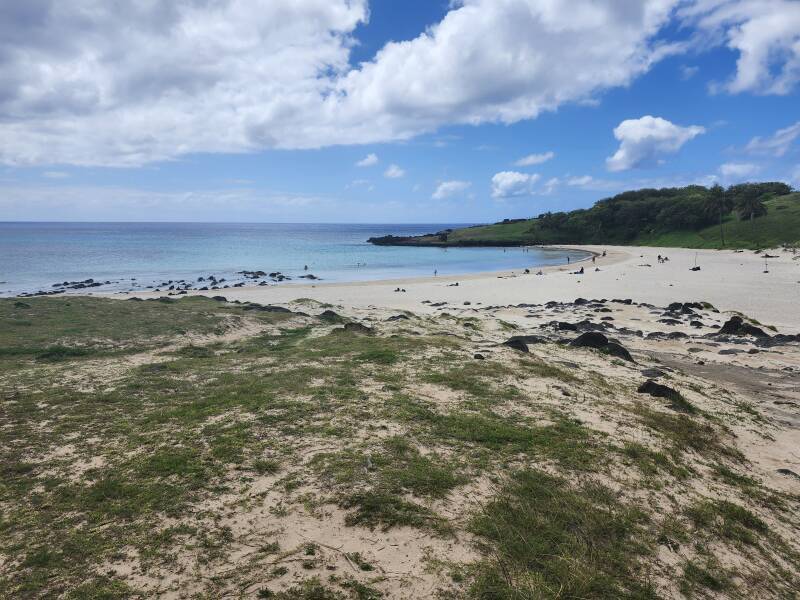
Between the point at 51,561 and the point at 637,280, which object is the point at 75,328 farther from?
the point at 637,280

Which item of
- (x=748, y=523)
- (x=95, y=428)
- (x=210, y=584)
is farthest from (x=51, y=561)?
(x=748, y=523)

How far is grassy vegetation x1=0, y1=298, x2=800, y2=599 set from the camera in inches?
211

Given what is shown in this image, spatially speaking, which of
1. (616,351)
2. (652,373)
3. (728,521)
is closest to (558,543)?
(728,521)

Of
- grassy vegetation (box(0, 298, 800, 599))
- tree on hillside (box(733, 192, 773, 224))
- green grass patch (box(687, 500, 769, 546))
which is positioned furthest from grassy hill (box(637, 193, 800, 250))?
green grass patch (box(687, 500, 769, 546))

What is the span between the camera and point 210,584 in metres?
5.12

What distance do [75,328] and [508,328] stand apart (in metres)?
19.4

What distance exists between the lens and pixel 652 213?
458 ft

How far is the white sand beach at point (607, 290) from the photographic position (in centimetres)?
3572

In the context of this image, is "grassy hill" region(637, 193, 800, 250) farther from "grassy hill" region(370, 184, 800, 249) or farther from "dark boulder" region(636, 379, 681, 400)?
"dark boulder" region(636, 379, 681, 400)

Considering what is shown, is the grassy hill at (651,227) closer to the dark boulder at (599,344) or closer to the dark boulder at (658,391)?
the dark boulder at (599,344)

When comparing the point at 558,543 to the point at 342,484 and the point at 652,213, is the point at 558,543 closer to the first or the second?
the point at 342,484

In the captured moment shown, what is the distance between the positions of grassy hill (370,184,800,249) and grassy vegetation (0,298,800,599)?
343ft

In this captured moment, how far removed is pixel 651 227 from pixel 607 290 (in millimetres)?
106501

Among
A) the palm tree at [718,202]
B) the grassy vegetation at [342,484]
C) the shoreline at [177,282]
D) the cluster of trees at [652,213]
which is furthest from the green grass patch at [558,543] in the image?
the palm tree at [718,202]
